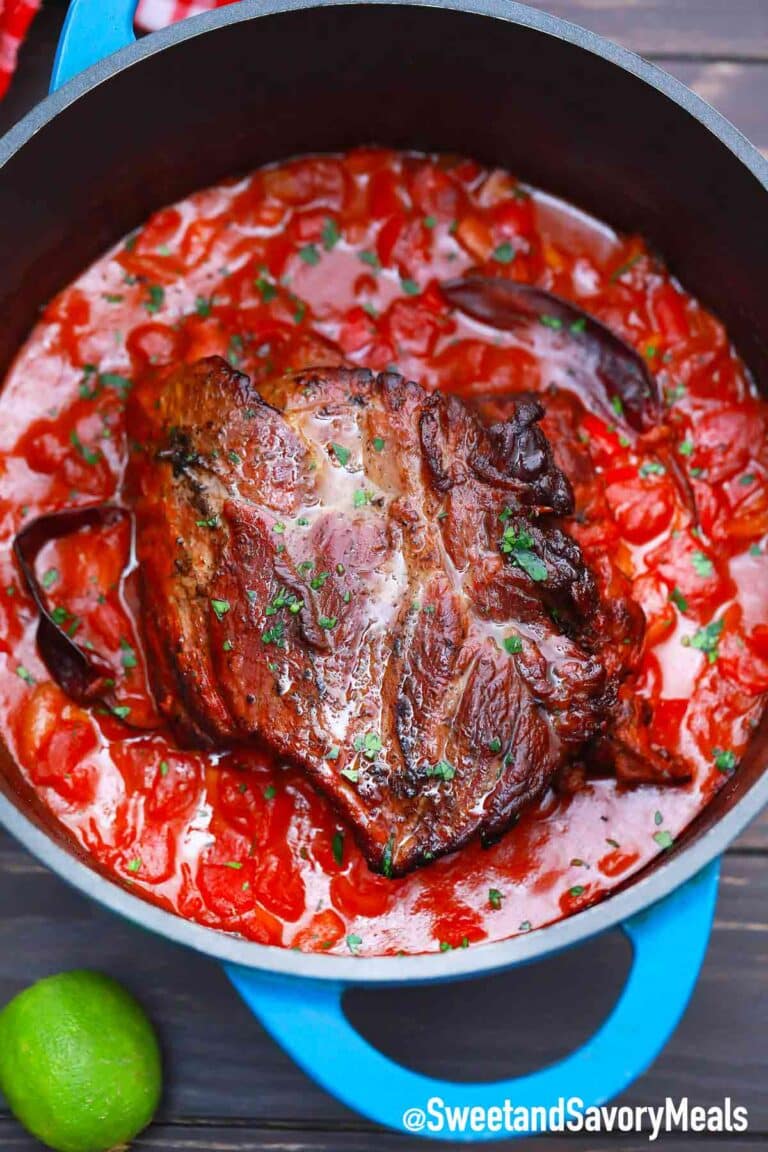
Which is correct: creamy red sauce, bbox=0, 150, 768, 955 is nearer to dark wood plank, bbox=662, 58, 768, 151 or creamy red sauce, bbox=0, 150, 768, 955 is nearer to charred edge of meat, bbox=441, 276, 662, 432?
charred edge of meat, bbox=441, 276, 662, 432

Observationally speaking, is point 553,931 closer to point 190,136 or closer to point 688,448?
point 688,448

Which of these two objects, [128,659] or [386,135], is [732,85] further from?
[128,659]

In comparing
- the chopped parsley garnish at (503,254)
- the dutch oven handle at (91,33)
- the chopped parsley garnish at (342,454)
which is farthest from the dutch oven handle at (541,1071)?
the dutch oven handle at (91,33)

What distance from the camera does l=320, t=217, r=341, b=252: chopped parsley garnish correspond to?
12.0 ft

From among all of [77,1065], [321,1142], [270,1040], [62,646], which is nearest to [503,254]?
[62,646]

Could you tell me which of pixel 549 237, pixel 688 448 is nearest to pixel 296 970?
pixel 688 448

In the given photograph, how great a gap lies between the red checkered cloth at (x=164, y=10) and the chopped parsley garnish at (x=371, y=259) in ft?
3.05

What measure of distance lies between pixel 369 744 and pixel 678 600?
108cm

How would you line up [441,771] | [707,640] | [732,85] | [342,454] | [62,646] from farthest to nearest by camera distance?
1. [732,85]
2. [707,640]
3. [62,646]
4. [342,454]
5. [441,771]

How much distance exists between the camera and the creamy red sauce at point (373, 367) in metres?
3.26

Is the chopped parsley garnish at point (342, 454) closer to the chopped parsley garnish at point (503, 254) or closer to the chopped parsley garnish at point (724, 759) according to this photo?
the chopped parsley garnish at point (503, 254)

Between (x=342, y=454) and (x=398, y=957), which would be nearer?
(x=398, y=957)

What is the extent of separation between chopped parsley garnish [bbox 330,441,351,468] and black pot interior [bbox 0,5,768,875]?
116 cm

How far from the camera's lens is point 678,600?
3.45 metres
